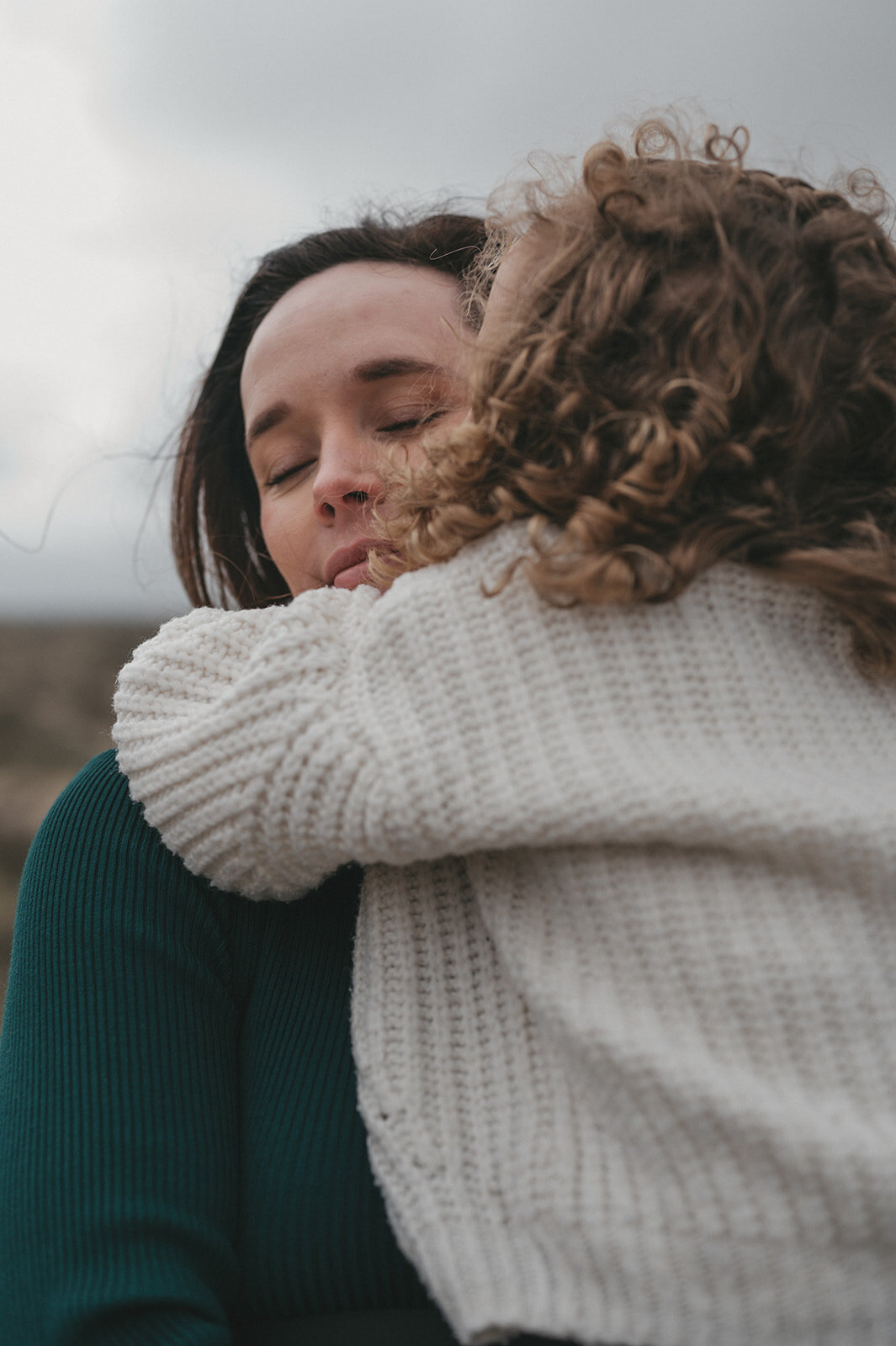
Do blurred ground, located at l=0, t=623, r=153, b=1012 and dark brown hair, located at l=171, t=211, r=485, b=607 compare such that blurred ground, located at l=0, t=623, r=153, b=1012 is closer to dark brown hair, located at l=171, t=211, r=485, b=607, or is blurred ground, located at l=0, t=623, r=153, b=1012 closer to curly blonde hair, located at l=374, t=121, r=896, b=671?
dark brown hair, located at l=171, t=211, r=485, b=607

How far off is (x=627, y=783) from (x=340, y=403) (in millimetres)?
815

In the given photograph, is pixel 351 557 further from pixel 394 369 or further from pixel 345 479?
pixel 394 369

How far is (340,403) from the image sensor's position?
1.34 metres

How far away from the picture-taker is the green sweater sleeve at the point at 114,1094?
79cm

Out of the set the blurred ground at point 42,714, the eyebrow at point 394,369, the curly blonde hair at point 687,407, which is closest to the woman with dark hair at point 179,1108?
the eyebrow at point 394,369

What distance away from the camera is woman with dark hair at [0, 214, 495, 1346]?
81 cm

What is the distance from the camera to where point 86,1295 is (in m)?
0.77

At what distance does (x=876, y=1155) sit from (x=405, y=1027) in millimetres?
414

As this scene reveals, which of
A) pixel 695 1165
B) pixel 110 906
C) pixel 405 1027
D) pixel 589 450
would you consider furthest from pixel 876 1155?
pixel 110 906

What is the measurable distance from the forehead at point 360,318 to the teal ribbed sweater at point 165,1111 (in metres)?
0.71

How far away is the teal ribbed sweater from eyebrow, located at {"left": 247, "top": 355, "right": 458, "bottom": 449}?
0.61 metres

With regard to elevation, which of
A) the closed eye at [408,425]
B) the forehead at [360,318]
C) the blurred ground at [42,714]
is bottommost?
the blurred ground at [42,714]

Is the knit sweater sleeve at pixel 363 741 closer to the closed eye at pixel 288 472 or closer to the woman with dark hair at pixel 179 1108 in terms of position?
the woman with dark hair at pixel 179 1108

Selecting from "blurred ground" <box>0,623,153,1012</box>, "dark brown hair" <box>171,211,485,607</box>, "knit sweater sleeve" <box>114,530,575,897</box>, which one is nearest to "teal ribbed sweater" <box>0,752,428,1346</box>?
"knit sweater sleeve" <box>114,530,575,897</box>
